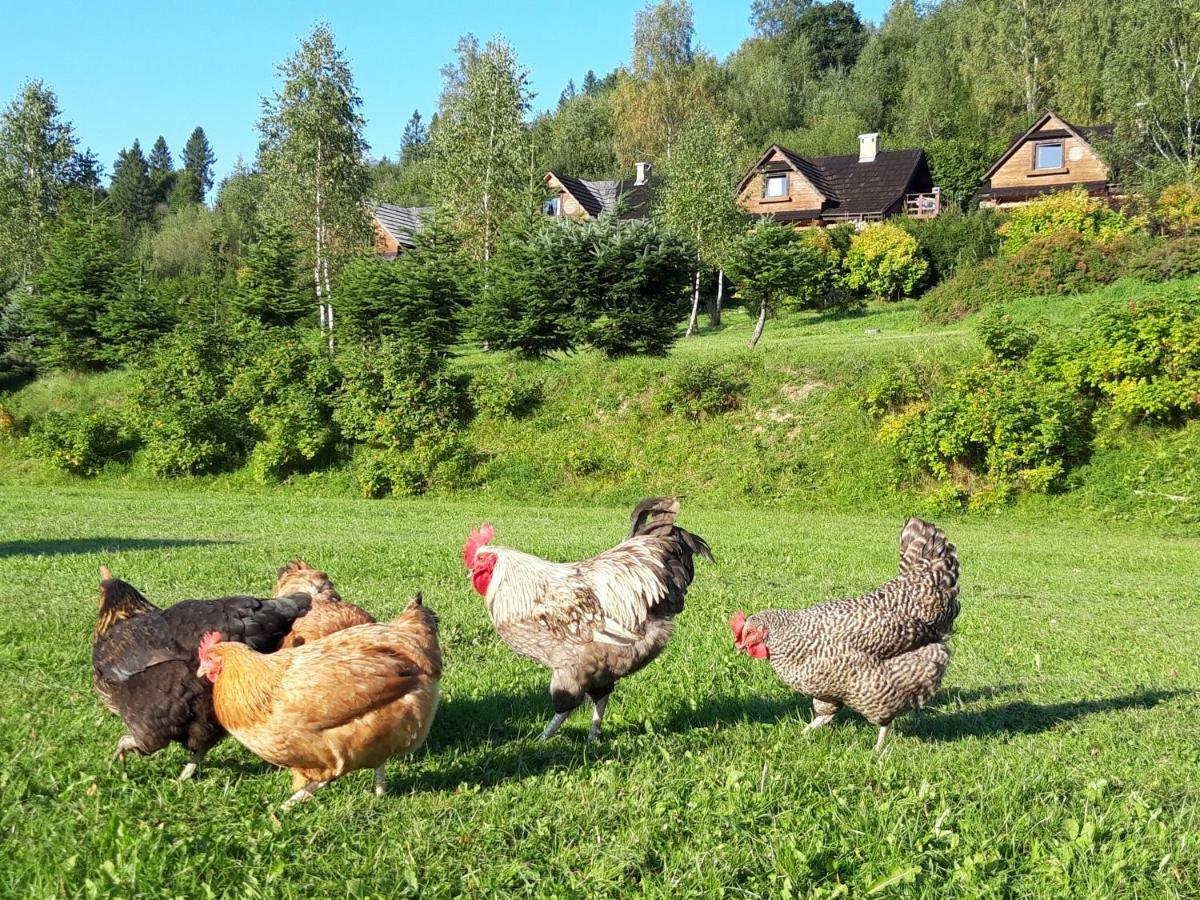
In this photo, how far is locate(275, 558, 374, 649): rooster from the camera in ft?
18.4

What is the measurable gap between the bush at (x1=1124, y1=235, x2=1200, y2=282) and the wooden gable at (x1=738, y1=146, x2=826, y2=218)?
2373cm

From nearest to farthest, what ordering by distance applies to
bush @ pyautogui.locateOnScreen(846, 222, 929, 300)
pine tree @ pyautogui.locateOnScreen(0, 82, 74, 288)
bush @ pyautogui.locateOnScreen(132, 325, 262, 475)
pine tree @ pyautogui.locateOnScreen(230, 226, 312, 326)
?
bush @ pyautogui.locateOnScreen(132, 325, 262, 475), pine tree @ pyautogui.locateOnScreen(230, 226, 312, 326), bush @ pyautogui.locateOnScreen(846, 222, 929, 300), pine tree @ pyautogui.locateOnScreen(0, 82, 74, 288)

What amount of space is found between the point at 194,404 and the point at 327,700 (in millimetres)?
23910

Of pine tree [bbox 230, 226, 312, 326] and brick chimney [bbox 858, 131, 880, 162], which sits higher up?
brick chimney [bbox 858, 131, 880, 162]

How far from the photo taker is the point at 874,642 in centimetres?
581

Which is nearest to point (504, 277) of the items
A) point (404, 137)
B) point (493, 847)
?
point (493, 847)

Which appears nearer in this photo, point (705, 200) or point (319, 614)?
point (319, 614)

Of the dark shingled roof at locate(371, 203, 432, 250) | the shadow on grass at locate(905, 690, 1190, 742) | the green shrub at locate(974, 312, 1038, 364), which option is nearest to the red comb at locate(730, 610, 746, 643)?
the shadow on grass at locate(905, 690, 1190, 742)

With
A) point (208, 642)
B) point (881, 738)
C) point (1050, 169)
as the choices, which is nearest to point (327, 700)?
point (208, 642)

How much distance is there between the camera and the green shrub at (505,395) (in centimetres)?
2456

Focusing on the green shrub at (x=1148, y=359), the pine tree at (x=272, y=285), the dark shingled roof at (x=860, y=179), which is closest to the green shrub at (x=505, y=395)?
the pine tree at (x=272, y=285)

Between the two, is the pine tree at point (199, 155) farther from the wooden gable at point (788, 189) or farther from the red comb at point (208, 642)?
the red comb at point (208, 642)

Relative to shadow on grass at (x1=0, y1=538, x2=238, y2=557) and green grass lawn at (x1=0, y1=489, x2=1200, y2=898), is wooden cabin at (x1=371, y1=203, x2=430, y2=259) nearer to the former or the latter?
shadow on grass at (x1=0, y1=538, x2=238, y2=557)

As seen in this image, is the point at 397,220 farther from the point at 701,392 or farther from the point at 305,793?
the point at 305,793
